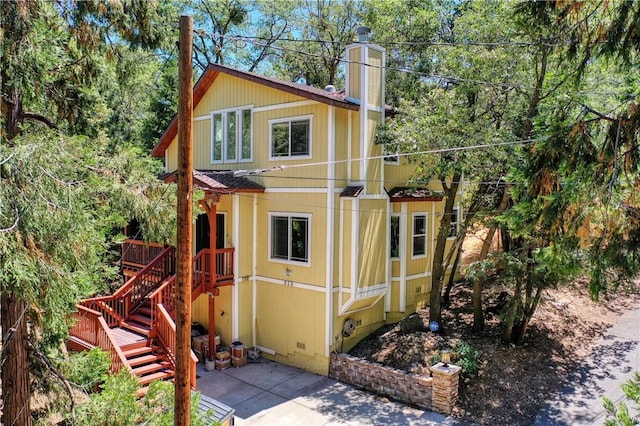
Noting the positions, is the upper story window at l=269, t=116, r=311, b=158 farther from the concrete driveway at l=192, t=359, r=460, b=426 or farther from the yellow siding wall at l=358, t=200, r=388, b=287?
the concrete driveway at l=192, t=359, r=460, b=426

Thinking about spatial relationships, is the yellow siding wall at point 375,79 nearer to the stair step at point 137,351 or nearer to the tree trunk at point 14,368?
the stair step at point 137,351

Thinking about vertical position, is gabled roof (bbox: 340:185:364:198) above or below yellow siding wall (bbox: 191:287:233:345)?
above

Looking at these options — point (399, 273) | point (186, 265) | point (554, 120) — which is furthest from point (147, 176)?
point (399, 273)

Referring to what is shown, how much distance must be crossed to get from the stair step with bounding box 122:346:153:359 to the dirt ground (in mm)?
5502

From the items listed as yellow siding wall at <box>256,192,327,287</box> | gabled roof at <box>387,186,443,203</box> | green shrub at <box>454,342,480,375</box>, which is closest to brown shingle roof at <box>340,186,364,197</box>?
yellow siding wall at <box>256,192,327,287</box>

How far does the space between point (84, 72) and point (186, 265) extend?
13.5ft

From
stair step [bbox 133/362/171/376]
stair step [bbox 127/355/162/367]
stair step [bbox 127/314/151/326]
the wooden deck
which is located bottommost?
stair step [bbox 133/362/171/376]

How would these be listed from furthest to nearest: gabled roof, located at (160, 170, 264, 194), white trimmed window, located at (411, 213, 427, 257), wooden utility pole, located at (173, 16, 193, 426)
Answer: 1. white trimmed window, located at (411, 213, 427, 257)
2. gabled roof, located at (160, 170, 264, 194)
3. wooden utility pole, located at (173, 16, 193, 426)

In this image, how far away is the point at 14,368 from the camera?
6027 millimetres

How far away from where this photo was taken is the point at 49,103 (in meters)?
7.14

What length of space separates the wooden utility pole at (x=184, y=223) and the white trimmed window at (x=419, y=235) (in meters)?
10.2

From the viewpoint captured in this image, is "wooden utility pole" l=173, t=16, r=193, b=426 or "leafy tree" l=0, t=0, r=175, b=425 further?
"wooden utility pole" l=173, t=16, r=193, b=426

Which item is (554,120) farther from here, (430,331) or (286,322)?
(286,322)

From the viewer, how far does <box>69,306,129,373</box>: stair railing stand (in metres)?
9.56
